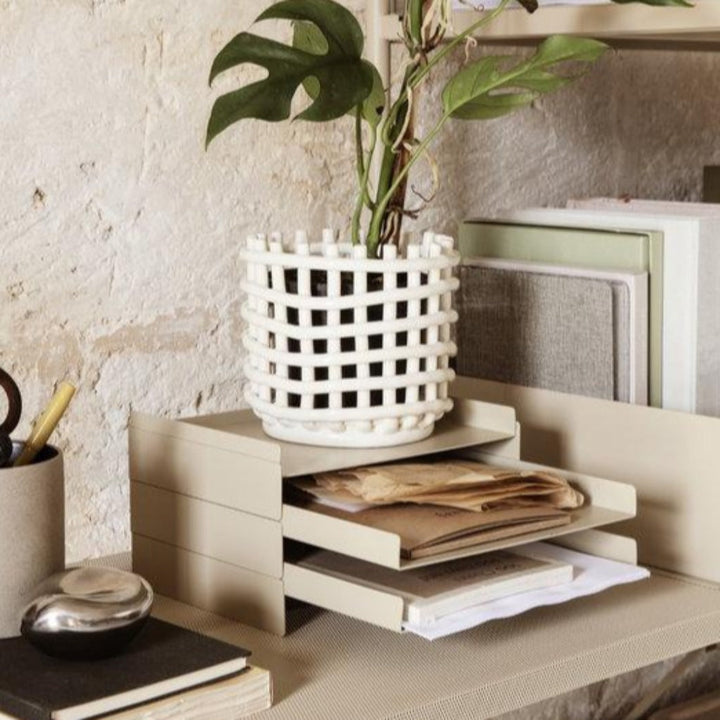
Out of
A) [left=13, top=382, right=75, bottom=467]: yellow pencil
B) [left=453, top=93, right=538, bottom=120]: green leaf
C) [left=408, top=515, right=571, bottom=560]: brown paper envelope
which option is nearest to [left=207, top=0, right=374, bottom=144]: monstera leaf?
[left=453, top=93, right=538, bottom=120]: green leaf

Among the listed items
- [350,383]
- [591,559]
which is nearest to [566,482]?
[591,559]

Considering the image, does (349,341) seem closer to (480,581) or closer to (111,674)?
(480,581)

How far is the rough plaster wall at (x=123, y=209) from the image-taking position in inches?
50.5

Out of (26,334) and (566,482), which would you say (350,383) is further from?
(26,334)

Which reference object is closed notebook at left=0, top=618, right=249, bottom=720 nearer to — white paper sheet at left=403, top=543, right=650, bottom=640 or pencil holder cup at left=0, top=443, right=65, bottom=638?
pencil holder cup at left=0, top=443, right=65, bottom=638

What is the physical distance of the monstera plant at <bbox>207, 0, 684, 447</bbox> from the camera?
1.11 metres

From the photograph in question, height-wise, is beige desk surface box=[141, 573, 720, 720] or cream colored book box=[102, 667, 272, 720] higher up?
cream colored book box=[102, 667, 272, 720]

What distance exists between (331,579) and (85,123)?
0.52 m

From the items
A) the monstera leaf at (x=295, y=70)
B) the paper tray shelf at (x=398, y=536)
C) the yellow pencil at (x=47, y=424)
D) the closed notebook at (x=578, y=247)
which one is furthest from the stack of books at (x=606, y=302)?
the yellow pencil at (x=47, y=424)

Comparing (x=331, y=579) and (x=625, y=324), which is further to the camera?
(x=625, y=324)

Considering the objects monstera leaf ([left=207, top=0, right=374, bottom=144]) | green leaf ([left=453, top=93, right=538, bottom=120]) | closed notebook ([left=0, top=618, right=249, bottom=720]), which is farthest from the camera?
green leaf ([left=453, top=93, right=538, bottom=120])

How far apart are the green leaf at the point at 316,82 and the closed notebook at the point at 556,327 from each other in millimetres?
214

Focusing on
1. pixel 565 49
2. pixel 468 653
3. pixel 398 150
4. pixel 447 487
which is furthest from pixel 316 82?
pixel 468 653

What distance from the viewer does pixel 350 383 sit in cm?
112
